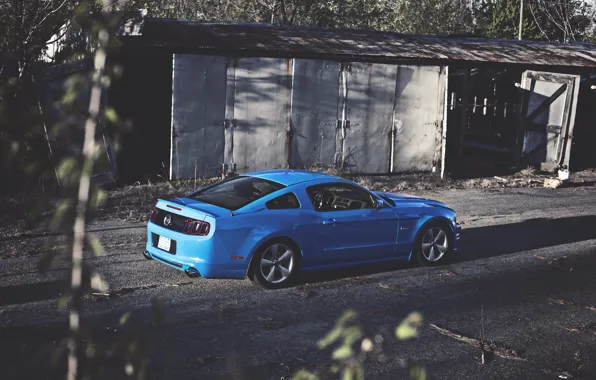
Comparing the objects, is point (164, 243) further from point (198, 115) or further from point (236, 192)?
point (198, 115)

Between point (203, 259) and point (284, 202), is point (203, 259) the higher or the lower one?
the lower one

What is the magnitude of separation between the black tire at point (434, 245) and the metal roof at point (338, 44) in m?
8.59

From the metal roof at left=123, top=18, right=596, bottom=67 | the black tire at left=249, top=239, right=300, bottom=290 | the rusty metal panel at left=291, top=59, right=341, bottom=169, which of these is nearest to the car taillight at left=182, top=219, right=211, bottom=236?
the black tire at left=249, top=239, right=300, bottom=290

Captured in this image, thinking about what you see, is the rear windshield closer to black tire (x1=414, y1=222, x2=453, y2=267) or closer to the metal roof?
black tire (x1=414, y1=222, x2=453, y2=267)

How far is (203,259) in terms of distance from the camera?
27.2 feet

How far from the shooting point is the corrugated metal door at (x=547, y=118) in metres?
21.7

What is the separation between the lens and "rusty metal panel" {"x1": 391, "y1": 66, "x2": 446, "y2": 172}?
19547 millimetres

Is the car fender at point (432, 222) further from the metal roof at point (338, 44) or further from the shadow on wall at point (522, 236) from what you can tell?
the metal roof at point (338, 44)

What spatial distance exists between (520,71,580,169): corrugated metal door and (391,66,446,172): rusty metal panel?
11.8 ft

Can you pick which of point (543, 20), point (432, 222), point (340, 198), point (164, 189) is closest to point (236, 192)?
point (340, 198)

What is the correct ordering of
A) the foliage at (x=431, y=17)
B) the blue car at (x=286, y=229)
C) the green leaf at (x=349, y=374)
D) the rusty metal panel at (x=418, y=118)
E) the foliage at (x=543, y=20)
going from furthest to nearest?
the foliage at (x=543, y=20), the foliage at (x=431, y=17), the rusty metal panel at (x=418, y=118), the blue car at (x=286, y=229), the green leaf at (x=349, y=374)

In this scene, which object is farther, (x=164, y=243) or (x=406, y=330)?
(x=164, y=243)

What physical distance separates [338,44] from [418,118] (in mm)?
3007

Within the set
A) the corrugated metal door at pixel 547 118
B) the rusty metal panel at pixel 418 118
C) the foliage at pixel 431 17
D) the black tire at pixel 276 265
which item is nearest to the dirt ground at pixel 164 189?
the rusty metal panel at pixel 418 118
